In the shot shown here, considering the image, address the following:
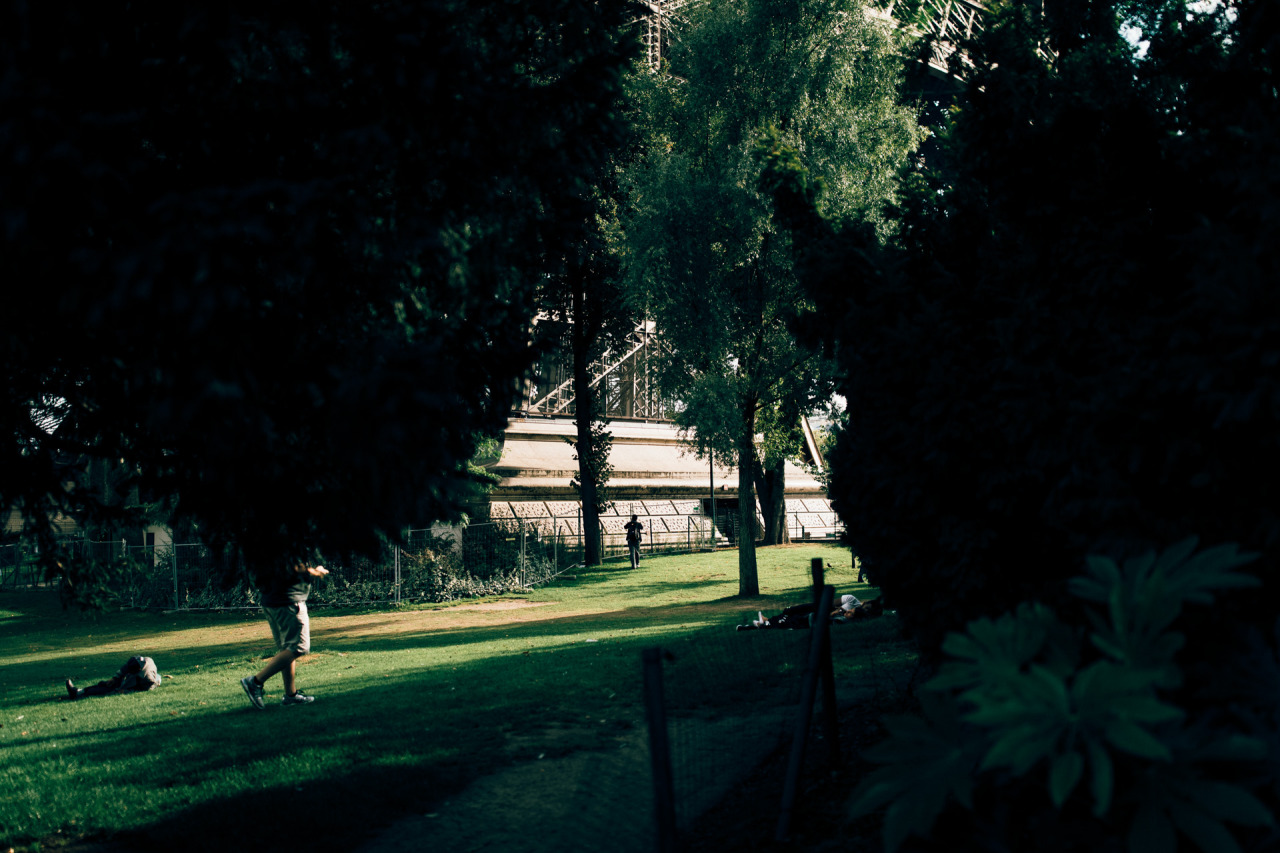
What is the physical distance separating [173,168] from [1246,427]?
4276mm

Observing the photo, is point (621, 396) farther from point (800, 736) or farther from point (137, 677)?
point (800, 736)

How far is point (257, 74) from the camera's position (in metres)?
4.53

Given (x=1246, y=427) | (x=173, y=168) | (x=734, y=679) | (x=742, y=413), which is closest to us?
(x=1246, y=427)

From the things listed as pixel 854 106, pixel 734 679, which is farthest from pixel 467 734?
pixel 854 106

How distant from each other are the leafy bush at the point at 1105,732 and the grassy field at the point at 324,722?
3447 millimetres

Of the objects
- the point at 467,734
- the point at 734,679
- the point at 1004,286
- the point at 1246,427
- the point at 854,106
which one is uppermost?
the point at 854,106

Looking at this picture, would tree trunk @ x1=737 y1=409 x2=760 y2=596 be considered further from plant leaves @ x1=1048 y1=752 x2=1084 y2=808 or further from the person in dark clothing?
plant leaves @ x1=1048 y1=752 x2=1084 y2=808

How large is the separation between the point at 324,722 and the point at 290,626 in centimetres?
135

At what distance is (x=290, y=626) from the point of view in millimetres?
10328

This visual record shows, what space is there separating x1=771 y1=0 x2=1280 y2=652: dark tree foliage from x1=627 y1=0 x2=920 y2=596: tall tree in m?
15.9

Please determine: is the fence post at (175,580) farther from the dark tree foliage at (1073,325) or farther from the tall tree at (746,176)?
the dark tree foliage at (1073,325)

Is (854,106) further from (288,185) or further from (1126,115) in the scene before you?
(288,185)

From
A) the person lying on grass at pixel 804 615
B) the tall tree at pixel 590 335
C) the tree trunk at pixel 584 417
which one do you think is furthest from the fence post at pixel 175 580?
the person lying on grass at pixel 804 615

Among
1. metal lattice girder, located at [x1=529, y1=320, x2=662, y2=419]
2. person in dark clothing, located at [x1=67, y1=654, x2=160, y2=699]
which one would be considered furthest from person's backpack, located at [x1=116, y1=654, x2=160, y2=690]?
metal lattice girder, located at [x1=529, y1=320, x2=662, y2=419]
